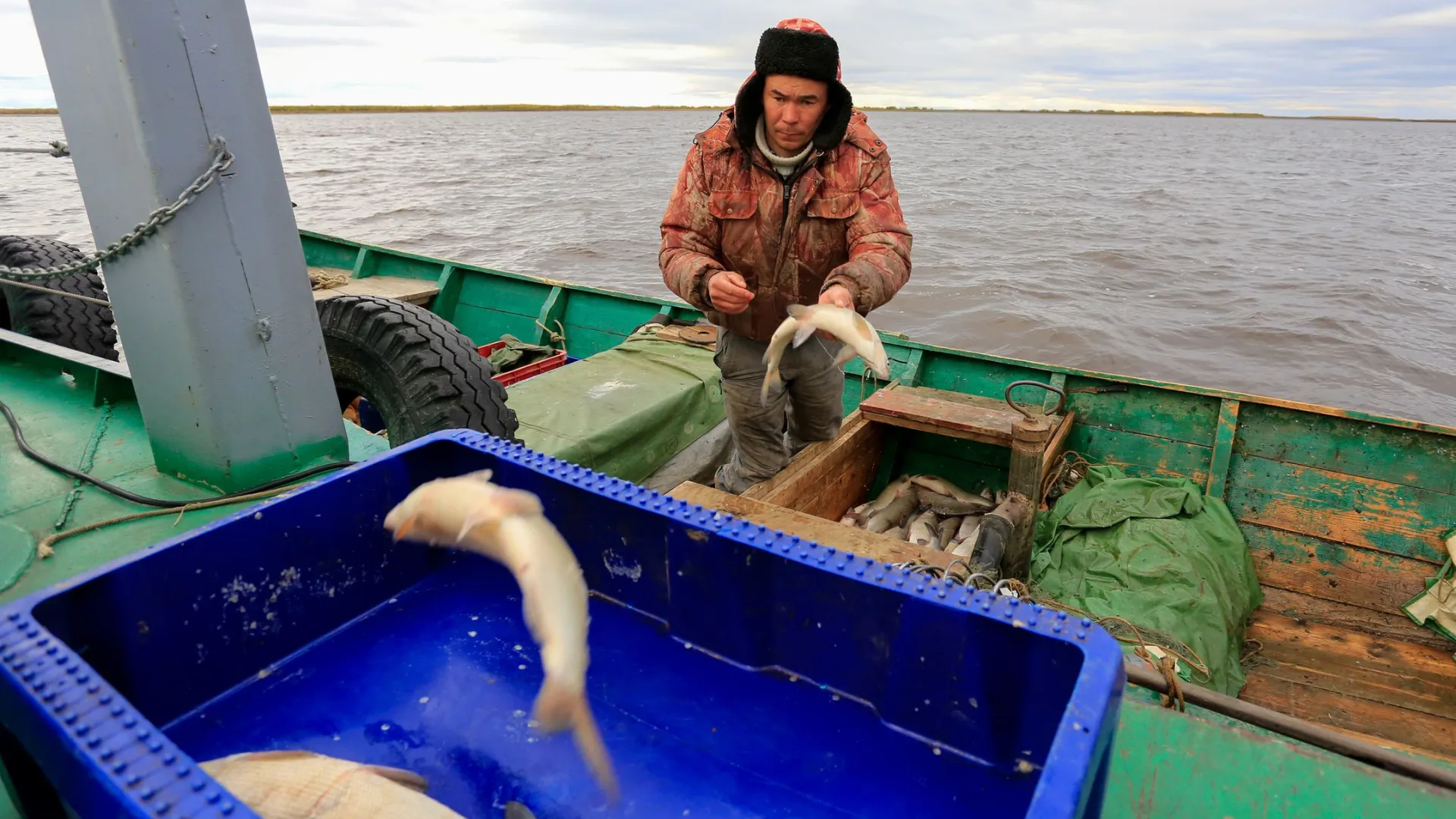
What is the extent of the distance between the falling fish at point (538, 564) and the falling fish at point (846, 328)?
139 cm

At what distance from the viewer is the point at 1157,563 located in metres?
4.07

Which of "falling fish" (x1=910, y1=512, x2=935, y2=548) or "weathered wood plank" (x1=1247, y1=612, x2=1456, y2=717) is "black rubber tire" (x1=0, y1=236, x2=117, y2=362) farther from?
"weathered wood plank" (x1=1247, y1=612, x2=1456, y2=717)

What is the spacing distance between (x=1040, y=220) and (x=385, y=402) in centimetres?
1894

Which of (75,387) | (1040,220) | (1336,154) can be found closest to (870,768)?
(75,387)

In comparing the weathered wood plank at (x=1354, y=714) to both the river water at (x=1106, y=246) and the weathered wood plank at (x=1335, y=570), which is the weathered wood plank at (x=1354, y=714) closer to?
the weathered wood plank at (x=1335, y=570)

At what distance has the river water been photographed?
10852 millimetres

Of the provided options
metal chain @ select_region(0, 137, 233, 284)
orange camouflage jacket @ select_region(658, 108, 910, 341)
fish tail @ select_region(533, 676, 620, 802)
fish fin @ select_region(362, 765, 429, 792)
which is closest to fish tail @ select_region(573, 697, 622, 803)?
fish tail @ select_region(533, 676, 620, 802)

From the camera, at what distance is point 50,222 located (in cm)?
1894

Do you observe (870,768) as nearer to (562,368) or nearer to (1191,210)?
(562,368)

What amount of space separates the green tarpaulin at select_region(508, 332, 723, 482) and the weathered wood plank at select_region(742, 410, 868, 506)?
2.75 ft

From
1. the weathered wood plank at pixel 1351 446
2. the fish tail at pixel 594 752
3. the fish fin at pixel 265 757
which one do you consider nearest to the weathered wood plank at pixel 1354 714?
the weathered wood plank at pixel 1351 446

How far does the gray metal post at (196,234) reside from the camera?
2596 mm

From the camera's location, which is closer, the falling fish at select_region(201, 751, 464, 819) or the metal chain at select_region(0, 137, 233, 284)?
the falling fish at select_region(201, 751, 464, 819)

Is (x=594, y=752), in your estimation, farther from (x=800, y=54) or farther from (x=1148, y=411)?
(x=1148, y=411)
